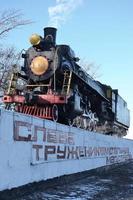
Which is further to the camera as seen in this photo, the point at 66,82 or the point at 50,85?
the point at 66,82

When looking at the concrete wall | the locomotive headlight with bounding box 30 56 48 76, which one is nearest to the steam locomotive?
the locomotive headlight with bounding box 30 56 48 76

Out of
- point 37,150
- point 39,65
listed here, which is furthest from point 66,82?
point 37,150

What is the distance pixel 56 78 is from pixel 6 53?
908 inches

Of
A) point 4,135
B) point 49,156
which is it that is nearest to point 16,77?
point 49,156

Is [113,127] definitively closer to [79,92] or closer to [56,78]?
[79,92]

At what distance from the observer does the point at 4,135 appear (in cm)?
770

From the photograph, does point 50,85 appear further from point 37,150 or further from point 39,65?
point 37,150

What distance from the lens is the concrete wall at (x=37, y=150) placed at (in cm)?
784

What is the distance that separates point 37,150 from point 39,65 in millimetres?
6322

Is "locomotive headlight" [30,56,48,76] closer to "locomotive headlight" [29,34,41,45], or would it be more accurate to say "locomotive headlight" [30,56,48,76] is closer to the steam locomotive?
the steam locomotive

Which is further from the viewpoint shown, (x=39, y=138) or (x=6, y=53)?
(x=6, y=53)

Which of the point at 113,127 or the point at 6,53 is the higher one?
the point at 6,53

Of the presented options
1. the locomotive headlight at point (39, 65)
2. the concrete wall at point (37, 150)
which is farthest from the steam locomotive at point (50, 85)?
the concrete wall at point (37, 150)

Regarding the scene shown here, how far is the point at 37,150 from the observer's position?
9445 millimetres
